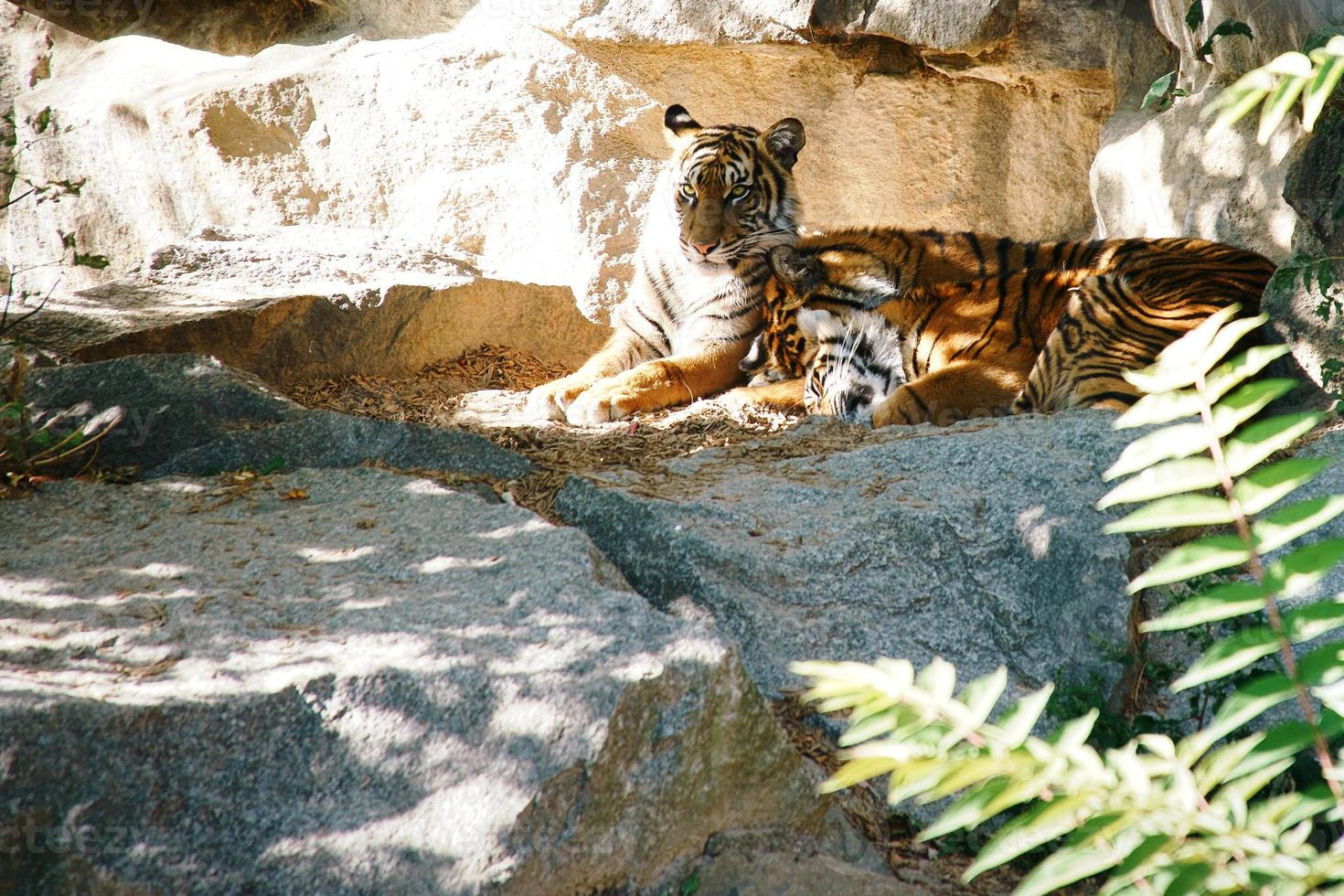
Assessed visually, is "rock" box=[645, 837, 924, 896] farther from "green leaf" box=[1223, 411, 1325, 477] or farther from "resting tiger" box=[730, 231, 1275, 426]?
"resting tiger" box=[730, 231, 1275, 426]

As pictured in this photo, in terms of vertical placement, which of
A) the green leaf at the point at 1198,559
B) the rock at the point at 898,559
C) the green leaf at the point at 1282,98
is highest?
the green leaf at the point at 1282,98

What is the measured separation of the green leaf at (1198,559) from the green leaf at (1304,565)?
3 cm

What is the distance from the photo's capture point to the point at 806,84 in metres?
6.64

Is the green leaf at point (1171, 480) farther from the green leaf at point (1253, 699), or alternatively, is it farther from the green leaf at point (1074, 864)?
the green leaf at point (1074, 864)

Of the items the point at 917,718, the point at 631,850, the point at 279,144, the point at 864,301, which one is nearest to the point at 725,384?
the point at 864,301

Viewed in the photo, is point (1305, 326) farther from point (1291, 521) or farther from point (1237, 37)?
point (1291, 521)

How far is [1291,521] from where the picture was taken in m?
0.90

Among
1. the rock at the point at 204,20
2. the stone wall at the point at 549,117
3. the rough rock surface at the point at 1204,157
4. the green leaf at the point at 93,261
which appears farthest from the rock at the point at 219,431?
the rock at the point at 204,20

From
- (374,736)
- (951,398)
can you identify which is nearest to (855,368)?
(951,398)

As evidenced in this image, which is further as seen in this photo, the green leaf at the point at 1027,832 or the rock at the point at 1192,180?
the rock at the point at 1192,180

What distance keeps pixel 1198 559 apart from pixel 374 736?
1581 millimetres

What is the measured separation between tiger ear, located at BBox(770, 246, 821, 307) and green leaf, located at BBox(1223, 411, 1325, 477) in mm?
4908

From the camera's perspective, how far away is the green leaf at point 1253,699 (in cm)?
91

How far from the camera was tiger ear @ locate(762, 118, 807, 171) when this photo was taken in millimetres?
6176
